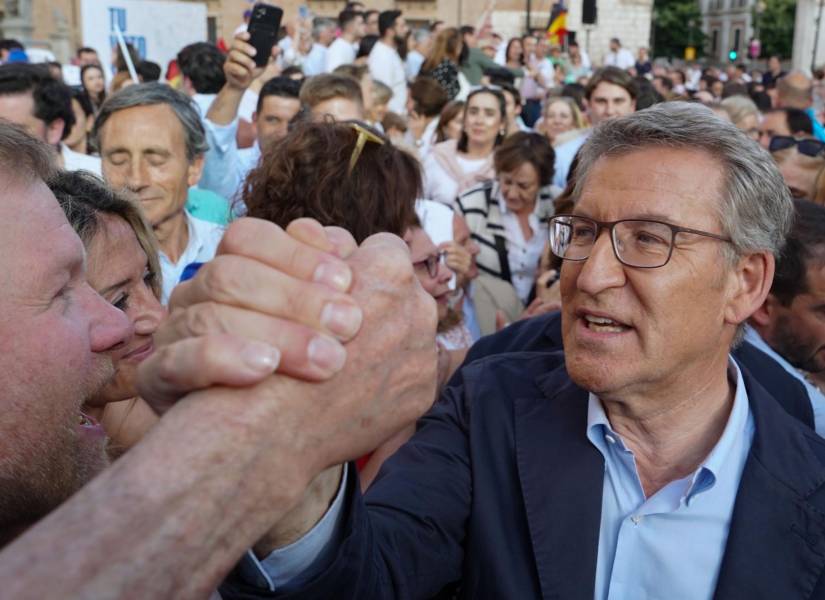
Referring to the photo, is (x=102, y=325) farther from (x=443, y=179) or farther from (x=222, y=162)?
(x=443, y=179)

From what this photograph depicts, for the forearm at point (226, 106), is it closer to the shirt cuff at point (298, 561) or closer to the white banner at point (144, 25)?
the white banner at point (144, 25)

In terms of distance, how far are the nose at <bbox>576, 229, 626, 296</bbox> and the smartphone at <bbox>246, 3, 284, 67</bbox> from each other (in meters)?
3.51

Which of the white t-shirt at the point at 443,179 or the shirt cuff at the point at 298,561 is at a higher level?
the shirt cuff at the point at 298,561

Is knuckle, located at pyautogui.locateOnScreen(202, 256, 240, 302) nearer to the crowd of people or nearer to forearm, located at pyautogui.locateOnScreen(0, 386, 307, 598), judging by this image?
the crowd of people

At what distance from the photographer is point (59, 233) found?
1.41 m

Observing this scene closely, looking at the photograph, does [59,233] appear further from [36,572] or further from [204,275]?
[36,572]

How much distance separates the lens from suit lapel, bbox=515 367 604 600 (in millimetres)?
1844

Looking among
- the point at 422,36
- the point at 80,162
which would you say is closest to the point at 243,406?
the point at 80,162

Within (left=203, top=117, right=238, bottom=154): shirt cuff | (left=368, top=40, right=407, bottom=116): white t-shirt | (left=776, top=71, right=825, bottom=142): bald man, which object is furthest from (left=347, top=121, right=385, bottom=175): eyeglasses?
(left=776, top=71, right=825, bottom=142): bald man

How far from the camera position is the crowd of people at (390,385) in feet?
3.31

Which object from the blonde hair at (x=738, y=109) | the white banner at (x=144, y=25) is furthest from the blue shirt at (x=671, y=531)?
the white banner at (x=144, y=25)

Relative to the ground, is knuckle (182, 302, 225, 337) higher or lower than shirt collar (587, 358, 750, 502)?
higher

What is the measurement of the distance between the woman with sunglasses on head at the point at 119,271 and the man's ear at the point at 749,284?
1.44 meters

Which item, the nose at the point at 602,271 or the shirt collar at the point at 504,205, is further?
the shirt collar at the point at 504,205
